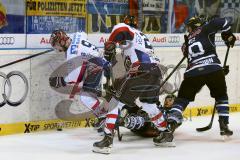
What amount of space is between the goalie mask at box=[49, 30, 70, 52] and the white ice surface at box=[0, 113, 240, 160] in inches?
37.2

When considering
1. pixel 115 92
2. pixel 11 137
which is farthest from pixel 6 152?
pixel 115 92

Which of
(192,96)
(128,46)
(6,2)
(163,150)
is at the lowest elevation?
(163,150)

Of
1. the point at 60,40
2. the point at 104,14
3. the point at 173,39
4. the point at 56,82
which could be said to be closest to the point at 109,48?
the point at 60,40

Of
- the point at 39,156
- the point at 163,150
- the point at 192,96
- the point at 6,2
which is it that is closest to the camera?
the point at 39,156

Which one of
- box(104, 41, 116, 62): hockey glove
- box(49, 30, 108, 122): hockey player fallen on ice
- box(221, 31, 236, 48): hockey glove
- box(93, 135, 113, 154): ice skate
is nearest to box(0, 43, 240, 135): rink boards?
box(49, 30, 108, 122): hockey player fallen on ice

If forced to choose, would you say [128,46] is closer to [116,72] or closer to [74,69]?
[74,69]

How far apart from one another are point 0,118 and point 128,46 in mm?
1579

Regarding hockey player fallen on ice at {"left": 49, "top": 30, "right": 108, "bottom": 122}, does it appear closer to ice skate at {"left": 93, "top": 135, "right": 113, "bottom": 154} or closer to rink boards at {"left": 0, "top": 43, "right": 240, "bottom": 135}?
rink boards at {"left": 0, "top": 43, "right": 240, "bottom": 135}

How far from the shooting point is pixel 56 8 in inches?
281

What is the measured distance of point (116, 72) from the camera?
725cm

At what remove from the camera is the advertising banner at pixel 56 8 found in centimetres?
694

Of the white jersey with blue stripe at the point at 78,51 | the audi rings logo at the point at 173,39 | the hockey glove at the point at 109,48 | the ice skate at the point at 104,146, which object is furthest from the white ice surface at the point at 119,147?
the audi rings logo at the point at 173,39

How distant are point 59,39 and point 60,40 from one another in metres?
0.02

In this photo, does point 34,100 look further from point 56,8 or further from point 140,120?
point 140,120
